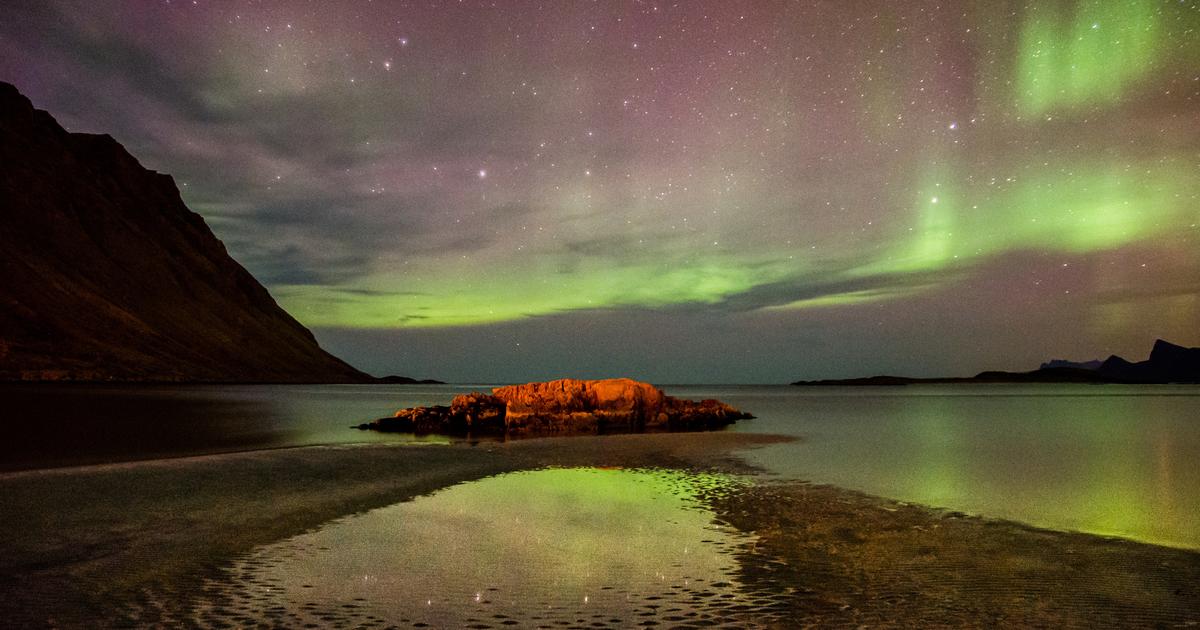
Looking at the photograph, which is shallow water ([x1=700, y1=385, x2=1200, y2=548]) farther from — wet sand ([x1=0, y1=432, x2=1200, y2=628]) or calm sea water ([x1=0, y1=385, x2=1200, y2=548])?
wet sand ([x1=0, y1=432, x2=1200, y2=628])

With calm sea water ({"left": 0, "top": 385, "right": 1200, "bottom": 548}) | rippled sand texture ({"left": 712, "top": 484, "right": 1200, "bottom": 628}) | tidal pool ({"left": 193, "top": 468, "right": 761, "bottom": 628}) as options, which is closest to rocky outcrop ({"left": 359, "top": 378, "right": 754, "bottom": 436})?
calm sea water ({"left": 0, "top": 385, "right": 1200, "bottom": 548})

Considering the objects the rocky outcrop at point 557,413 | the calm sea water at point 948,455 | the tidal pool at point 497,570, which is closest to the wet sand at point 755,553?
the tidal pool at point 497,570

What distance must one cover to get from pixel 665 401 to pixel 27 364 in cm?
15487

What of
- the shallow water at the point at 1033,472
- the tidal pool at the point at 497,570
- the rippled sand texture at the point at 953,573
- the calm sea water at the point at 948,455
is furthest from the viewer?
the calm sea water at the point at 948,455

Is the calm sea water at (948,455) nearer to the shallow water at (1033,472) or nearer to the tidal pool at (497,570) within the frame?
the shallow water at (1033,472)

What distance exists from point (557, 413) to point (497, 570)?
42290 mm

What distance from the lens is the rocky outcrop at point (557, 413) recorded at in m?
51.7

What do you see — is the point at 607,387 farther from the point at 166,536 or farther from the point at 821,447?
the point at 166,536

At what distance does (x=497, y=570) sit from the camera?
1091 centimetres

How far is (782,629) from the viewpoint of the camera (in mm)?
8164

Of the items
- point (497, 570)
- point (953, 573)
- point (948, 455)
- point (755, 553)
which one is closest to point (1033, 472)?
point (948, 455)

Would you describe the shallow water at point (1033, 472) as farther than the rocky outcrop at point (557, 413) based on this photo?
No

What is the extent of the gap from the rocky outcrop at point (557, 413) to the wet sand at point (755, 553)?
1121 inches

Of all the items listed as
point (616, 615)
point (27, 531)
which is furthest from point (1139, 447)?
point (27, 531)
